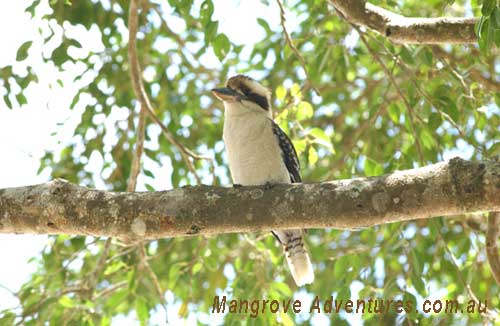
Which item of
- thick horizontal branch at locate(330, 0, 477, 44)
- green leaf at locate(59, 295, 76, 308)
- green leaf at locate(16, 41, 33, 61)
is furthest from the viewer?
green leaf at locate(16, 41, 33, 61)

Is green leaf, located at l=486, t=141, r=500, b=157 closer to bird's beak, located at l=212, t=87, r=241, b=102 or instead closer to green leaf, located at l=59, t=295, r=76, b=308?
bird's beak, located at l=212, t=87, r=241, b=102

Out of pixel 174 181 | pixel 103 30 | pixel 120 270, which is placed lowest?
pixel 120 270

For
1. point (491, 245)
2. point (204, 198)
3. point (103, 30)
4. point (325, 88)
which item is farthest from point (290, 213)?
point (325, 88)

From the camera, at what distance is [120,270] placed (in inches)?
168

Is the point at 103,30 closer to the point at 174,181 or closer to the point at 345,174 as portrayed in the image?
the point at 174,181

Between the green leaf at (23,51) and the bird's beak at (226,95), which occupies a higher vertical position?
the green leaf at (23,51)

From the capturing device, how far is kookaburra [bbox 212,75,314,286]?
3.86m

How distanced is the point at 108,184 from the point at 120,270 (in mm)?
784

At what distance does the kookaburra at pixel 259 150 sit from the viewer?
12.7 feet

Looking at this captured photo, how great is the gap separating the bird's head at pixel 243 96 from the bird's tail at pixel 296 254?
78 centimetres

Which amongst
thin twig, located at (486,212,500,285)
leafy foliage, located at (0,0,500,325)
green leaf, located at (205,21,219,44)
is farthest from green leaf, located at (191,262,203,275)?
thin twig, located at (486,212,500,285)

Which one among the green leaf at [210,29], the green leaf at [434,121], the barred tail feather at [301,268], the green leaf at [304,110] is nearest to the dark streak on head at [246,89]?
the green leaf at [304,110]

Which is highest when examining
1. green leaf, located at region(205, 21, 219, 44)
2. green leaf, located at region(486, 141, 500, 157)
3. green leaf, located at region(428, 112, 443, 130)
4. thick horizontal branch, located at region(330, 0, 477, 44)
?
green leaf, located at region(205, 21, 219, 44)

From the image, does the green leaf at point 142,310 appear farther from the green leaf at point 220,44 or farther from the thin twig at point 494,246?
the thin twig at point 494,246
